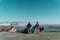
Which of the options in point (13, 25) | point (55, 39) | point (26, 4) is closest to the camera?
point (55, 39)

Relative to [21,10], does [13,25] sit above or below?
below

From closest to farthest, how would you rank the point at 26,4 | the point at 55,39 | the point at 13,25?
the point at 55,39, the point at 26,4, the point at 13,25

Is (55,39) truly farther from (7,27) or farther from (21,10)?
(7,27)

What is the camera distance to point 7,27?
4801 mm

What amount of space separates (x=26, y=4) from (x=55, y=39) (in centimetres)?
122

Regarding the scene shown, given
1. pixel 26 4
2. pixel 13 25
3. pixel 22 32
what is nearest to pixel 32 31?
pixel 22 32

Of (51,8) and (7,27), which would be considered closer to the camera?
(51,8)

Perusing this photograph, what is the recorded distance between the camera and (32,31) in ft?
16.1

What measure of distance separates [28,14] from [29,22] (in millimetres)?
344

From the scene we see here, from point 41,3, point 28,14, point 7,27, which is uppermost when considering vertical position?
point 41,3

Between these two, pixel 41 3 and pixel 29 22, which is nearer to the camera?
pixel 41 3

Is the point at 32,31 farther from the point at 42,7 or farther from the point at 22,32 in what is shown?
the point at 42,7

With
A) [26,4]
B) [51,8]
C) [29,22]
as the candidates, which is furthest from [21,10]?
[51,8]

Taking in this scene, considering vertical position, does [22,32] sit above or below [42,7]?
below
